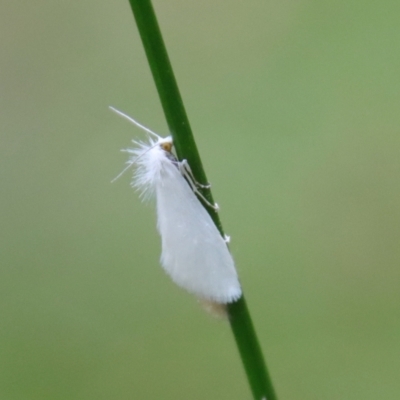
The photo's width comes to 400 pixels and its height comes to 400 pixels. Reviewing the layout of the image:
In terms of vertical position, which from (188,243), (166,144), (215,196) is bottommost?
(188,243)

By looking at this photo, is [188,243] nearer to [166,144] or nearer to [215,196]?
[166,144]

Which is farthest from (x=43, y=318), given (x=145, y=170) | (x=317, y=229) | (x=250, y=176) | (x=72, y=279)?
(x=145, y=170)

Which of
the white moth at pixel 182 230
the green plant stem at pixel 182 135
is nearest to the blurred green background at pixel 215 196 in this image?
the white moth at pixel 182 230

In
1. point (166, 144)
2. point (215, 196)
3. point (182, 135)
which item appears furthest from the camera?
→ point (215, 196)

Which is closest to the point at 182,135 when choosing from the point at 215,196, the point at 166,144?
the point at 166,144

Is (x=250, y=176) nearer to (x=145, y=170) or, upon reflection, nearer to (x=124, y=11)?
(x=124, y=11)

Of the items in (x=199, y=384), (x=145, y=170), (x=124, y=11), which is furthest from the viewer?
(x=124, y=11)

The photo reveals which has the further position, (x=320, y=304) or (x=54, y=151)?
(x=54, y=151)
